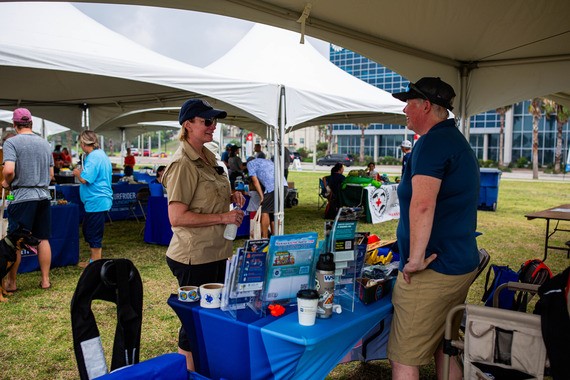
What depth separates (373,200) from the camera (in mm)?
9617

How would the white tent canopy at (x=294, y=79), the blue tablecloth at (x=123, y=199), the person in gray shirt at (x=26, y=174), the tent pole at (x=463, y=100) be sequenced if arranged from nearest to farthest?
the tent pole at (x=463, y=100) < the person in gray shirt at (x=26, y=174) < the white tent canopy at (x=294, y=79) < the blue tablecloth at (x=123, y=199)

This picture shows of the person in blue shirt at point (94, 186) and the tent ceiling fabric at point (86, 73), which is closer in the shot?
the tent ceiling fabric at point (86, 73)

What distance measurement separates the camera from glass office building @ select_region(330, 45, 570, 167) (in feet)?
119

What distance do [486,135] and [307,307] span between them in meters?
42.3

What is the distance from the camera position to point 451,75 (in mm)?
3959

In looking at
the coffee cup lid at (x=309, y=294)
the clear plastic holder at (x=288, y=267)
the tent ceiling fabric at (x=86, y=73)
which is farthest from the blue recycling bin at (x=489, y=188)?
the coffee cup lid at (x=309, y=294)

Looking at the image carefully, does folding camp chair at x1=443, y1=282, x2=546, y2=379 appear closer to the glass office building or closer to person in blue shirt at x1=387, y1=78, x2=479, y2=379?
person in blue shirt at x1=387, y1=78, x2=479, y2=379

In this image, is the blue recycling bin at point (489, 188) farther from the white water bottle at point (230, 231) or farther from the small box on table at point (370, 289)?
the white water bottle at point (230, 231)

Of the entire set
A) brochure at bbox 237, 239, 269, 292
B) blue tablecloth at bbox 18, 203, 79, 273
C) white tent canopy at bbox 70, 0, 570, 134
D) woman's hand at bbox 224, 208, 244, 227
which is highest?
white tent canopy at bbox 70, 0, 570, 134

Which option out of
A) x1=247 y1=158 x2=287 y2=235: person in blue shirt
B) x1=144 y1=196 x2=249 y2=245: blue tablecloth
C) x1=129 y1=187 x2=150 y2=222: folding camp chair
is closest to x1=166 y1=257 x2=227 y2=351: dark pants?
x1=247 y1=158 x2=287 y2=235: person in blue shirt

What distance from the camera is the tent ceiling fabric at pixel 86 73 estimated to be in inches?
188

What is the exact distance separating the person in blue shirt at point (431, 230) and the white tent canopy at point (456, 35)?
114 centimetres

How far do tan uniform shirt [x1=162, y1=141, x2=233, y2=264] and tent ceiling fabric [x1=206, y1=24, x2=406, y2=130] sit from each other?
3.98 m

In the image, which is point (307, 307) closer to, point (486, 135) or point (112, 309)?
point (112, 309)
